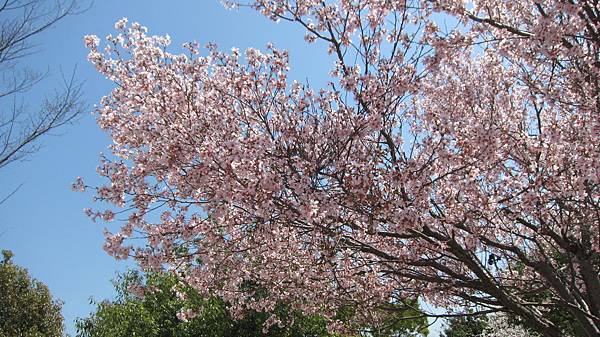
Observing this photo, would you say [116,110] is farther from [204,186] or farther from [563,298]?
[563,298]

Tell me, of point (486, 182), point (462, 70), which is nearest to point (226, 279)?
point (486, 182)

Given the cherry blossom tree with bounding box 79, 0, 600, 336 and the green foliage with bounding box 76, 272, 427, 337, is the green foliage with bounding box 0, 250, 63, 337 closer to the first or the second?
the green foliage with bounding box 76, 272, 427, 337

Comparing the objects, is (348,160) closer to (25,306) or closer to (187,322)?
(187,322)

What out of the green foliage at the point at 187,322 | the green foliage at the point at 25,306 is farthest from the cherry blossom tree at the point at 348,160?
the green foliage at the point at 25,306

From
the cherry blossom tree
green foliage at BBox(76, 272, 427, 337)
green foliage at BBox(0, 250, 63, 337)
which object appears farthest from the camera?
green foliage at BBox(0, 250, 63, 337)

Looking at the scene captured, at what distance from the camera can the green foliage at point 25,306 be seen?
58.7 ft

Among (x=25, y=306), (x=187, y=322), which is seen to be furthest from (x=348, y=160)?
(x=25, y=306)

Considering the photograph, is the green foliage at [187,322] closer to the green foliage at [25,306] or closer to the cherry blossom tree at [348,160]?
the green foliage at [25,306]

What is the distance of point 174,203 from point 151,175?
410 millimetres

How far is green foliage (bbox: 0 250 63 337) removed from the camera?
1791 cm

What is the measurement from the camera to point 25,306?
59.9 ft

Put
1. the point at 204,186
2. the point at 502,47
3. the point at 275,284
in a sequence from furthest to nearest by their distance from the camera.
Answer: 1. the point at 275,284
2. the point at 502,47
3. the point at 204,186

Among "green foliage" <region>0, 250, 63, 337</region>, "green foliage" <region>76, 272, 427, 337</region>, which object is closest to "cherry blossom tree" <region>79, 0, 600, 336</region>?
"green foliage" <region>76, 272, 427, 337</region>

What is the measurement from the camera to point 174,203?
18.8 ft
